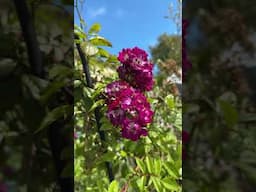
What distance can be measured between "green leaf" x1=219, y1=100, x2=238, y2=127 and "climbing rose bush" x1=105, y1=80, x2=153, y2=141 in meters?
0.28

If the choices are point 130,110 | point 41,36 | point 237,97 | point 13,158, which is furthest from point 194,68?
point 13,158

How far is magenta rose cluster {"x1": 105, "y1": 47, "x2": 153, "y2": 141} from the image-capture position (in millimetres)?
1257

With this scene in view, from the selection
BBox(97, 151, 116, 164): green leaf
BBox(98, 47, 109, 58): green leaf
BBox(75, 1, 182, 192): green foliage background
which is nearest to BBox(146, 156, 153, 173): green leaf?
BBox(75, 1, 182, 192): green foliage background

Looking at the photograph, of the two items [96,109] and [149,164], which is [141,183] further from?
[96,109]

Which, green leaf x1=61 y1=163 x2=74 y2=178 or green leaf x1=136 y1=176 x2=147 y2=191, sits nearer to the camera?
green leaf x1=61 y1=163 x2=74 y2=178

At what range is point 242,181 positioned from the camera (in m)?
1.35

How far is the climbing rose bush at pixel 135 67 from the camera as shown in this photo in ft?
4.32

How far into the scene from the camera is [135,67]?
132 cm

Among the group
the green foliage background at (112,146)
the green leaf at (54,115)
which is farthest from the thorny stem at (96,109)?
the green leaf at (54,115)

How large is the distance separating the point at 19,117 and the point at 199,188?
0.69 m

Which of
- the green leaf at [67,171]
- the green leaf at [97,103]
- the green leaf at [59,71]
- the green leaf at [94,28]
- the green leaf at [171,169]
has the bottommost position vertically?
the green leaf at [171,169]

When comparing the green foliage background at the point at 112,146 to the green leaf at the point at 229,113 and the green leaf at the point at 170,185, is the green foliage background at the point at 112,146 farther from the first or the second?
Answer: the green leaf at the point at 229,113

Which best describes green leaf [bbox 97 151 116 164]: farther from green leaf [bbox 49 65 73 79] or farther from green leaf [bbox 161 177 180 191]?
green leaf [bbox 49 65 73 79]

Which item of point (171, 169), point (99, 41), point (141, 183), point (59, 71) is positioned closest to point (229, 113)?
point (171, 169)
